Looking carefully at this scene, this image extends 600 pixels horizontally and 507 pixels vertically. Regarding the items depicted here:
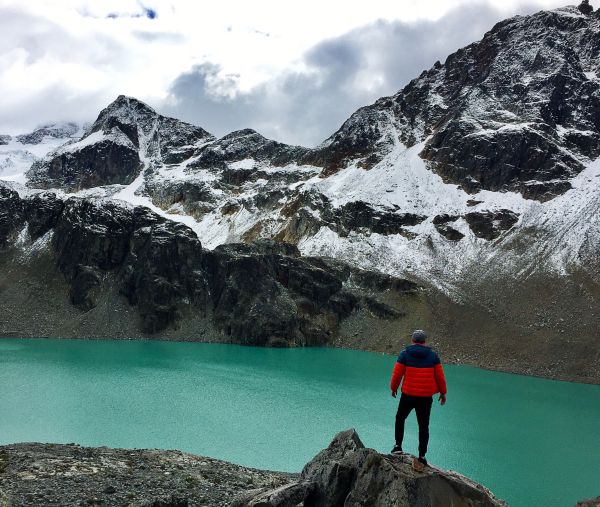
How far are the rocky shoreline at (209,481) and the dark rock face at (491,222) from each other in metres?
114

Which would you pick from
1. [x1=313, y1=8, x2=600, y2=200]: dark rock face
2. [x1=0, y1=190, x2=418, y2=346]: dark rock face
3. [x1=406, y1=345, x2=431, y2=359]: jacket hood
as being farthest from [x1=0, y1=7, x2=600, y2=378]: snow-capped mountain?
[x1=406, y1=345, x2=431, y2=359]: jacket hood

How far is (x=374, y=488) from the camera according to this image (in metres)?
12.4

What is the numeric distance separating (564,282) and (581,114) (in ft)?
242

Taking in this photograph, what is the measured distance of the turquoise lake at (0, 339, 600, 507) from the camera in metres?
35.2

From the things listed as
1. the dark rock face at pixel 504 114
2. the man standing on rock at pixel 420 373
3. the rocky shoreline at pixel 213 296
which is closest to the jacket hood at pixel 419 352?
the man standing on rock at pixel 420 373

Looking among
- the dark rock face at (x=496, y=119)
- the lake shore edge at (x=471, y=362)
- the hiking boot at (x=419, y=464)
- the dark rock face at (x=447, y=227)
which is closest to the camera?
the hiking boot at (x=419, y=464)

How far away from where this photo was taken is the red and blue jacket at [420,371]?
12781mm

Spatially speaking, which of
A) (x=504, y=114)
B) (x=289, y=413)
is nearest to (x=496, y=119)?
(x=504, y=114)

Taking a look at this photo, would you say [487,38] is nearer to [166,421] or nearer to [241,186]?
[241,186]

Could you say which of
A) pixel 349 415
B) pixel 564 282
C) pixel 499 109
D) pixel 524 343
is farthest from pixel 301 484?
pixel 499 109

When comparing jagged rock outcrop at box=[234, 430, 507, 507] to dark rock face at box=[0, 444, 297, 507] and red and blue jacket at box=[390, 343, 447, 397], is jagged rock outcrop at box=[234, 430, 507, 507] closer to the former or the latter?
red and blue jacket at box=[390, 343, 447, 397]

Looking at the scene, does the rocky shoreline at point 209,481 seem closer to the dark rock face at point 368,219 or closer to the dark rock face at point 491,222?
the dark rock face at point 491,222

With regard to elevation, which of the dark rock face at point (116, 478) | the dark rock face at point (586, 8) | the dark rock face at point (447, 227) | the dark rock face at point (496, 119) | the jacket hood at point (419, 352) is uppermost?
the dark rock face at point (586, 8)

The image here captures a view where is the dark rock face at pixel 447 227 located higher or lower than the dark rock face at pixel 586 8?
lower
